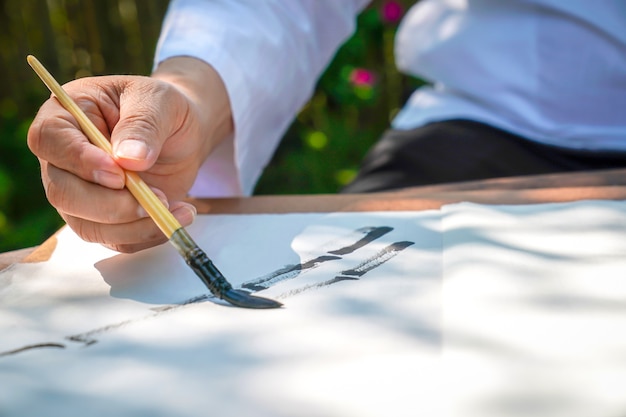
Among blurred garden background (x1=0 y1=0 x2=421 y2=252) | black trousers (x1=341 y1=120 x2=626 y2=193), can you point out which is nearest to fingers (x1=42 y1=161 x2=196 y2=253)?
black trousers (x1=341 y1=120 x2=626 y2=193)

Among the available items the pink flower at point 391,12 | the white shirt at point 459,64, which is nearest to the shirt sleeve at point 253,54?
the white shirt at point 459,64

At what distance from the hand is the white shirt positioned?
0.57 feet

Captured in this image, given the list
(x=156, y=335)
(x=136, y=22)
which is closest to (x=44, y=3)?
(x=136, y=22)

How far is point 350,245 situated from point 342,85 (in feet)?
7.05

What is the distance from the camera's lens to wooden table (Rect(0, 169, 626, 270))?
737 mm

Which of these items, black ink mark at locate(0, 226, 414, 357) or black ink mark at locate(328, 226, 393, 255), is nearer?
black ink mark at locate(0, 226, 414, 357)

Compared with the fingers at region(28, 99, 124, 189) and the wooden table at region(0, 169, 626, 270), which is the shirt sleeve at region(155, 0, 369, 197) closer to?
the wooden table at region(0, 169, 626, 270)

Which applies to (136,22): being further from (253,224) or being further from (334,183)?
(253,224)

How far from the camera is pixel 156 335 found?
1.68ft

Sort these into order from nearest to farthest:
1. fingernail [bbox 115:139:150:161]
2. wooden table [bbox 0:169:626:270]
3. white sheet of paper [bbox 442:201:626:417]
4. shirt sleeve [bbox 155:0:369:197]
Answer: white sheet of paper [bbox 442:201:626:417] → fingernail [bbox 115:139:150:161] → wooden table [bbox 0:169:626:270] → shirt sleeve [bbox 155:0:369:197]

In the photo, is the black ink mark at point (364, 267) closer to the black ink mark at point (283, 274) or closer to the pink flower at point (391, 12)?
the black ink mark at point (283, 274)

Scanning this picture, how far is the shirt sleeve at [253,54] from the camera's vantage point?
3.01 ft

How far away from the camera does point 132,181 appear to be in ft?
2.05

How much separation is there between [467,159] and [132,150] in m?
0.51
